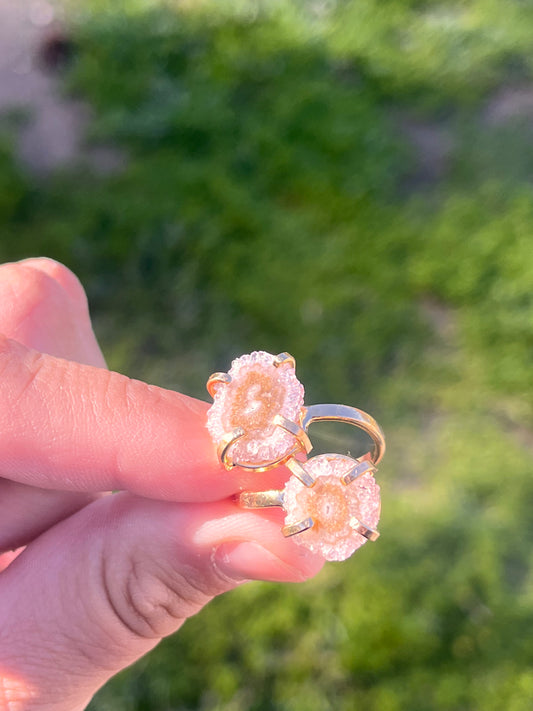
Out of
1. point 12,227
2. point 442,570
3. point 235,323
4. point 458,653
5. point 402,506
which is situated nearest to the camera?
point 458,653

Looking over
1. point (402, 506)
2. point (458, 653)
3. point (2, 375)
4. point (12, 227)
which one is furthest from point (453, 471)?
point (12, 227)

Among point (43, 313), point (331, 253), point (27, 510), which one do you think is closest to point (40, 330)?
point (43, 313)

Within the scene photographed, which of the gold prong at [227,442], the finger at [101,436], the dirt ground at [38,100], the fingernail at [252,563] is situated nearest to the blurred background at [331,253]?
the dirt ground at [38,100]

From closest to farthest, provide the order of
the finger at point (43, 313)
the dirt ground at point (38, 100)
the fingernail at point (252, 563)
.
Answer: the fingernail at point (252, 563) < the finger at point (43, 313) < the dirt ground at point (38, 100)

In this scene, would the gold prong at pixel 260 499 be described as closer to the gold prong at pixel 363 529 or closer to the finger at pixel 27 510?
the gold prong at pixel 363 529

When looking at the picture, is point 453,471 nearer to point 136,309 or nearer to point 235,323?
point 235,323

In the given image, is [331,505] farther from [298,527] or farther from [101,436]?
[101,436]

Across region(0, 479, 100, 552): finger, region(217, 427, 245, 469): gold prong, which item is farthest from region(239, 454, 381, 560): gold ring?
region(0, 479, 100, 552): finger
